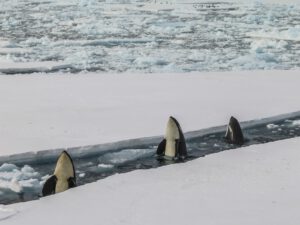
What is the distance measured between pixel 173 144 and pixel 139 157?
463 millimetres

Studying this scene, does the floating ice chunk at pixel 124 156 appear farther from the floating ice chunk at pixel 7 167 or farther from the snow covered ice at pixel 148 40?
the snow covered ice at pixel 148 40

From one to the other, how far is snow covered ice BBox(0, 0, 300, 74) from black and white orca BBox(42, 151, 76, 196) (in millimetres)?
8525

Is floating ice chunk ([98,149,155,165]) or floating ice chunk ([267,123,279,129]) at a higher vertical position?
floating ice chunk ([98,149,155,165])

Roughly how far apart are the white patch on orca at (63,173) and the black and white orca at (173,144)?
146 cm

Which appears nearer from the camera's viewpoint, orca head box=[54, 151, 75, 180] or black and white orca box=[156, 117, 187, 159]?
orca head box=[54, 151, 75, 180]

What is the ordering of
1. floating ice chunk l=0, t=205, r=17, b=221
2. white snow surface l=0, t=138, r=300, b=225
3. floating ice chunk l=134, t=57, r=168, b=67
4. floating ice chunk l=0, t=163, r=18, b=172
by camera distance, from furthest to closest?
floating ice chunk l=134, t=57, r=168, b=67
floating ice chunk l=0, t=163, r=18, b=172
floating ice chunk l=0, t=205, r=17, b=221
white snow surface l=0, t=138, r=300, b=225

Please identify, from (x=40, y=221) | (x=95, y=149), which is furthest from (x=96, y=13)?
(x=40, y=221)

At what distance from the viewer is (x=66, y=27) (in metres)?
24.9

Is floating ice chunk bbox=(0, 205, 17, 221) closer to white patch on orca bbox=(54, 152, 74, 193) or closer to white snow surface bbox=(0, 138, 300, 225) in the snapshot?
white snow surface bbox=(0, 138, 300, 225)

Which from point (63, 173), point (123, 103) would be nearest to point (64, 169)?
point (63, 173)

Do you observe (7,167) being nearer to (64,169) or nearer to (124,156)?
(64,169)

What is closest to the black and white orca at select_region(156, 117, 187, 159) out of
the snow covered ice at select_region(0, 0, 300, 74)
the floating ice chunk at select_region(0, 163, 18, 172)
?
the floating ice chunk at select_region(0, 163, 18, 172)

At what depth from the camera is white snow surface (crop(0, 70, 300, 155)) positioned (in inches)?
288

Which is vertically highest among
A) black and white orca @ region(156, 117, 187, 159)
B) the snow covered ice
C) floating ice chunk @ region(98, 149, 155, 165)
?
black and white orca @ region(156, 117, 187, 159)
